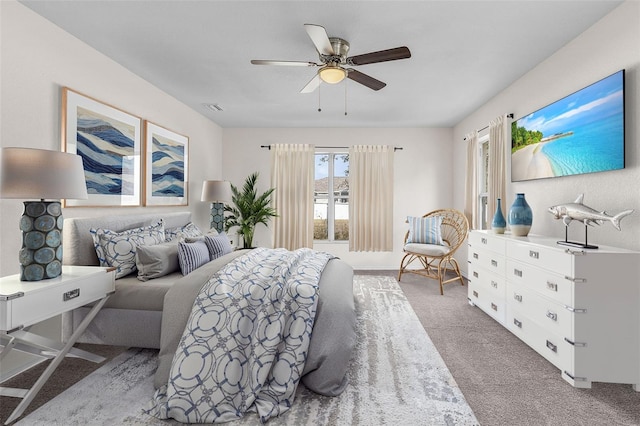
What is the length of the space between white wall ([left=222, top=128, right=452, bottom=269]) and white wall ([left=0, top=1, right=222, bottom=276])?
2.51 metres

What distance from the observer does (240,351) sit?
1.90 meters

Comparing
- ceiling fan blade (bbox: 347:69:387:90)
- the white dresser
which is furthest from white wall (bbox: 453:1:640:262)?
ceiling fan blade (bbox: 347:69:387:90)

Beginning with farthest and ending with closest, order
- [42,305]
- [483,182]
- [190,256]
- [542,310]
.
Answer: [483,182]
[190,256]
[542,310]
[42,305]

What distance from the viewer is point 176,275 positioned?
2.77 m

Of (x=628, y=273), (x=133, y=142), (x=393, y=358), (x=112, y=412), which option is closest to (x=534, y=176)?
(x=628, y=273)

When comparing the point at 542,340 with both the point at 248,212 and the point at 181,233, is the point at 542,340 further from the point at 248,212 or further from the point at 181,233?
the point at 248,212

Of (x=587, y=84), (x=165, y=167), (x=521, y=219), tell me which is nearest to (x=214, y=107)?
(x=165, y=167)

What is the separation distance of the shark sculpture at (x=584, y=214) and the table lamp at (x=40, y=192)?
3433 millimetres

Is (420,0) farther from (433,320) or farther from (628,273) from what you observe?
(433,320)

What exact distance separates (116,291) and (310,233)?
3578 mm

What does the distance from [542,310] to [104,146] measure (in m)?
4.00

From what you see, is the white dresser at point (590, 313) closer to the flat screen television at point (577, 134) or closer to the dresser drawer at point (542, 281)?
the dresser drawer at point (542, 281)

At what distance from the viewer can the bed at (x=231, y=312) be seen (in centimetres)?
185

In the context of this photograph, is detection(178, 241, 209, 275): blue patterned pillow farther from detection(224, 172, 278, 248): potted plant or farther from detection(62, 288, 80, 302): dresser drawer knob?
detection(224, 172, 278, 248): potted plant
